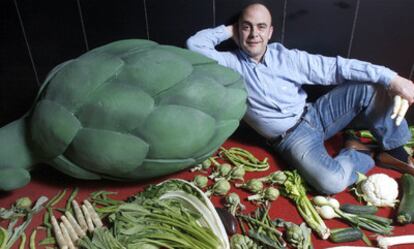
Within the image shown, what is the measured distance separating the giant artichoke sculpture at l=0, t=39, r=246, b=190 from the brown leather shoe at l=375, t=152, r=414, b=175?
0.79m

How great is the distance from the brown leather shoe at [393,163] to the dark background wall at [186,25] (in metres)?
0.37

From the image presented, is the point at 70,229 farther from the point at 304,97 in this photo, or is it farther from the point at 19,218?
the point at 304,97

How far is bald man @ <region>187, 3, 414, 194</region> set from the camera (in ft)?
5.30

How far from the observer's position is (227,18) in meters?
1.77

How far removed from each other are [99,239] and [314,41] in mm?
1279

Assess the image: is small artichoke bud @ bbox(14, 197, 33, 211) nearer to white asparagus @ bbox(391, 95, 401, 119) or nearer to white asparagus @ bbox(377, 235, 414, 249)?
white asparagus @ bbox(377, 235, 414, 249)

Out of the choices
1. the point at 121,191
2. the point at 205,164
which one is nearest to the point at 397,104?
the point at 205,164

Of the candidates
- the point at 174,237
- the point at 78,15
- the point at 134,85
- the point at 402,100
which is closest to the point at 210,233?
the point at 174,237

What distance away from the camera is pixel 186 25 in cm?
182

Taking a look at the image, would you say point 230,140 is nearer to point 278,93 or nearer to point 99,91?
point 278,93

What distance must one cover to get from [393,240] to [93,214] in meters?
1.11

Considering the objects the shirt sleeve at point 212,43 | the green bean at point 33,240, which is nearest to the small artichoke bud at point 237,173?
the shirt sleeve at point 212,43

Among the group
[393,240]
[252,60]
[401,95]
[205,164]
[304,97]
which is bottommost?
[393,240]

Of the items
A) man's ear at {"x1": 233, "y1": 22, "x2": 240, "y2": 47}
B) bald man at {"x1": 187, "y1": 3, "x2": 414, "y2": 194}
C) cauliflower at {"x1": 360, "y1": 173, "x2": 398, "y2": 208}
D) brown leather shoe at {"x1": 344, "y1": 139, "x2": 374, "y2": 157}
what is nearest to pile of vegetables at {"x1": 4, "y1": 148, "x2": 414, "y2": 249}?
cauliflower at {"x1": 360, "y1": 173, "x2": 398, "y2": 208}
